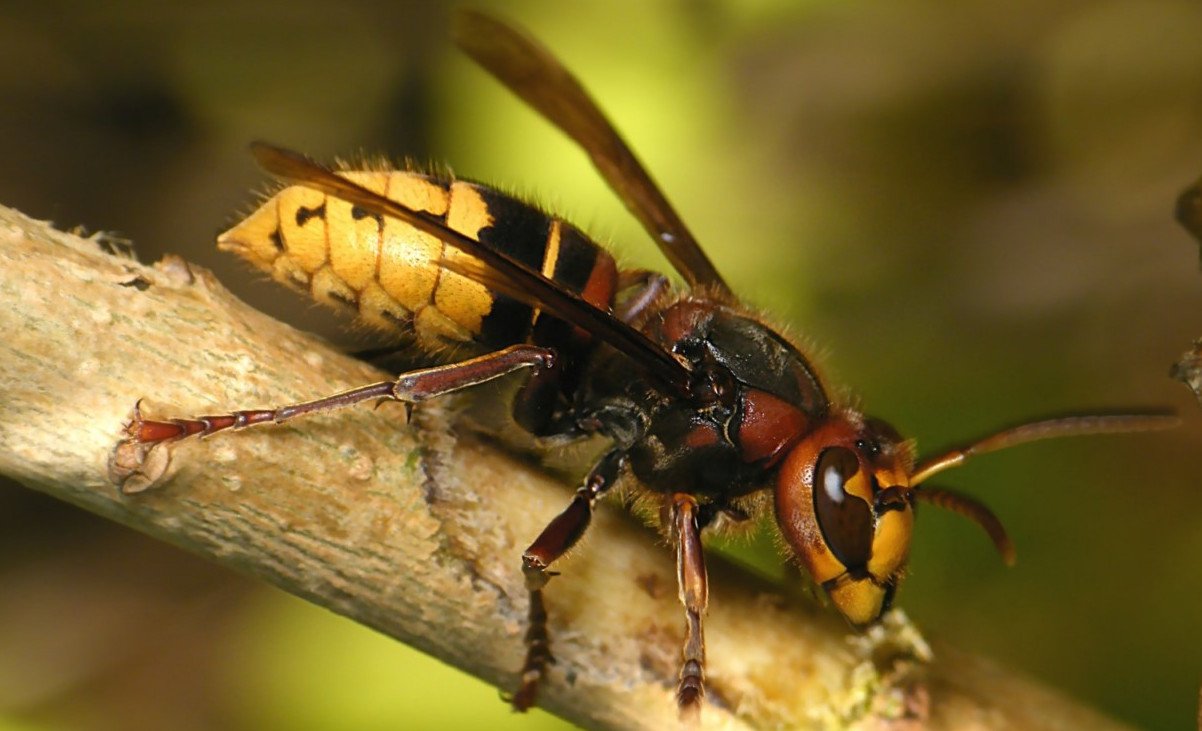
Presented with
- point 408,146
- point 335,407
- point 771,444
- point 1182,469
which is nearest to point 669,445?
point 771,444

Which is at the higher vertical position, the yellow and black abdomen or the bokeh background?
the bokeh background

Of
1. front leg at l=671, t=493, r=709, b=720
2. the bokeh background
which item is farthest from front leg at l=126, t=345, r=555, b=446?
the bokeh background

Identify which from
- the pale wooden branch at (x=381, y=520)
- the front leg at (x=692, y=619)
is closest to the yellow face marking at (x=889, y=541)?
the pale wooden branch at (x=381, y=520)

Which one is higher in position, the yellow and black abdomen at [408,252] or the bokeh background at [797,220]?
the bokeh background at [797,220]

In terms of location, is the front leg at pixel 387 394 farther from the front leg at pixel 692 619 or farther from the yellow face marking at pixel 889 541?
the yellow face marking at pixel 889 541

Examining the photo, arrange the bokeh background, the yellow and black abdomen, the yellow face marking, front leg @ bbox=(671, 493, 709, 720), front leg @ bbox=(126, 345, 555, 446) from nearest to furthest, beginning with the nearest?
front leg @ bbox=(126, 345, 555, 446) < front leg @ bbox=(671, 493, 709, 720) < the yellow face marking < the yellow and black abdomen < the bokeh background

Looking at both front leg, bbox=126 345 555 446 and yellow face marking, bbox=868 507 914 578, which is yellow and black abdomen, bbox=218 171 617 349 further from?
yellow face marking, bbox=868 507 914 578
